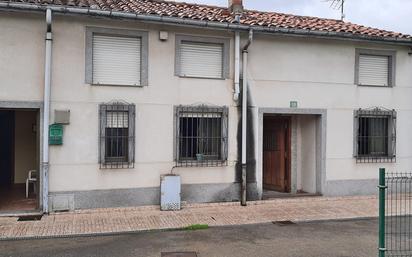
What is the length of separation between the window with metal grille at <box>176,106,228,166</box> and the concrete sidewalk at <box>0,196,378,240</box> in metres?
1.16

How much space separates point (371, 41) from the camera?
1209 cm

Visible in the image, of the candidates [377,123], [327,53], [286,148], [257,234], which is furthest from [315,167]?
[257,234]

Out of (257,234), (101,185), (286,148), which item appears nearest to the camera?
(257,234)

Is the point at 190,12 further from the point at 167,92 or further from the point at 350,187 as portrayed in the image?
the point at 350,187

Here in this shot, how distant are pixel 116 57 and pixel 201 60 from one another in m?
2.13

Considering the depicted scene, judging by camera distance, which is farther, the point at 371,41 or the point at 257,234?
the point at 371,41

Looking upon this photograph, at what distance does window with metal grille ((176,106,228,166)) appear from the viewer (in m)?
10.8

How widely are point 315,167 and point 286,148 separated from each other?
3.56 ft

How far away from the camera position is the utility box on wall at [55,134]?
9.63m

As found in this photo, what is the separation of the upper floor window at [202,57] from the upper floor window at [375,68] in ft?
13.2

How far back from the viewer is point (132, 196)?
10.3 m

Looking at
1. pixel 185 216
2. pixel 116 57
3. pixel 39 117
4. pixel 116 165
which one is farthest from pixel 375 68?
pixel 39 117

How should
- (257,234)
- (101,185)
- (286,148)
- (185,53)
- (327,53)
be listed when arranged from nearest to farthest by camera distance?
(257,234) → (101,185) → (185,53) → (327,53) → (286,148)

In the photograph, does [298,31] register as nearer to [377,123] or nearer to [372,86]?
[372,86]
